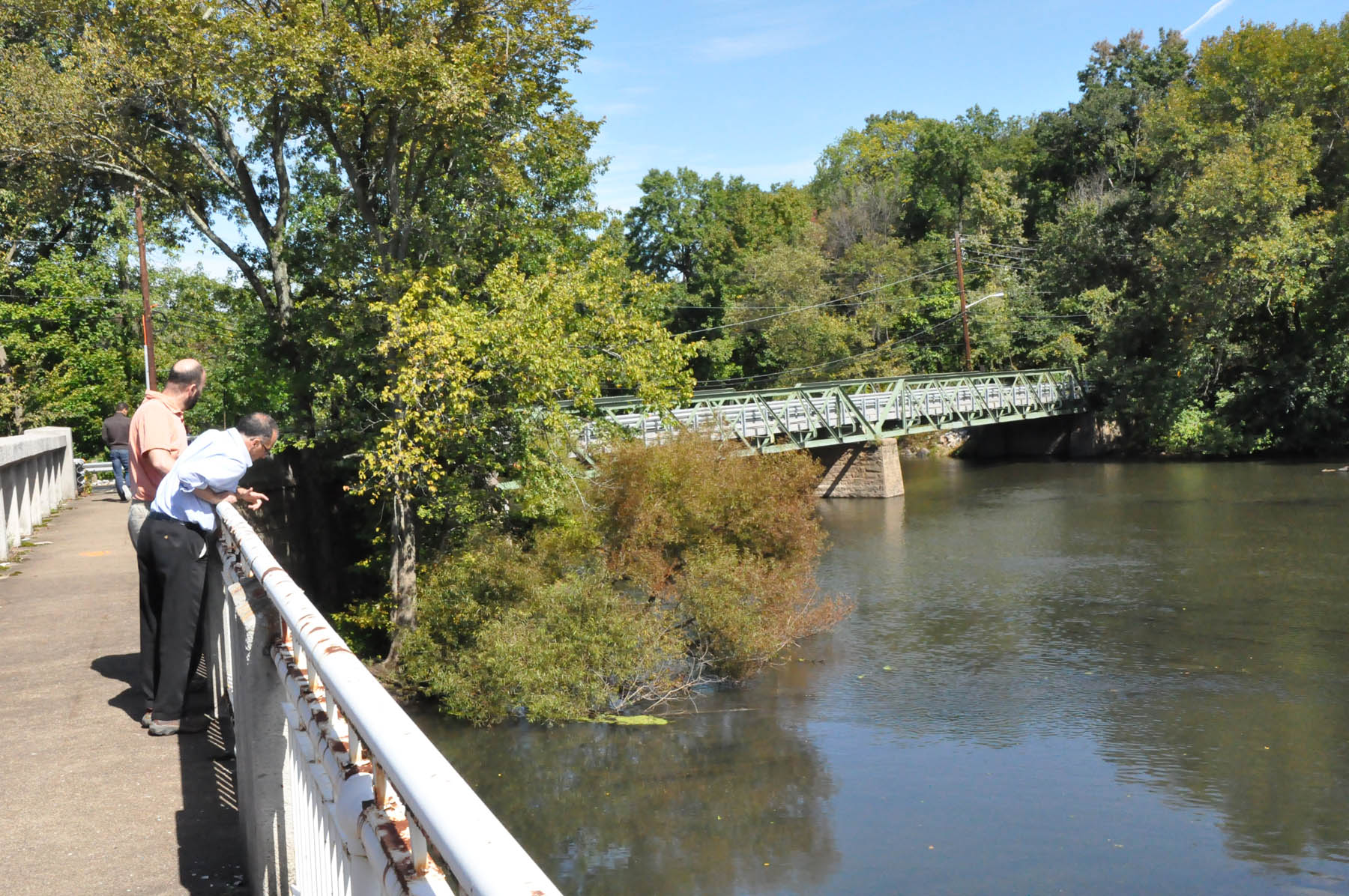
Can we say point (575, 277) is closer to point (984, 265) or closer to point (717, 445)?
point (717, 445)

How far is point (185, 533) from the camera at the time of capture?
209 inches

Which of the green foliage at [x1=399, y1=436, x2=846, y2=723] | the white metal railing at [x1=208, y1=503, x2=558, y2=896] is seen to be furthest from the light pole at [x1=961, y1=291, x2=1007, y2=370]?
the white metal railing at [x1=208, y1=503, x2=558, y2=896]

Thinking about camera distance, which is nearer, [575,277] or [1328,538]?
[575,277]

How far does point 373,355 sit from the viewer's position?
1825 cm

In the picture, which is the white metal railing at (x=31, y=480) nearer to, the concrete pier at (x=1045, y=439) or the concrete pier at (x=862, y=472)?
the concrete pier at (x=862, y=472)

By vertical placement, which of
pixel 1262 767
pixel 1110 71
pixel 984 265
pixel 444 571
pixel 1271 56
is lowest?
pixel 1262 767

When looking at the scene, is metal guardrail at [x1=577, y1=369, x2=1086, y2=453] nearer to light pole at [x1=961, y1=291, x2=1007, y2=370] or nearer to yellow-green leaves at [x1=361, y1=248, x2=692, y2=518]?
light pole at [x1=961, y1=291, x2=1007, y2=370]

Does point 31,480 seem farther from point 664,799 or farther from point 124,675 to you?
point 124,675

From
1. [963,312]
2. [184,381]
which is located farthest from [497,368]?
[963,312]

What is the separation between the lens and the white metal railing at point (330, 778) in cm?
162

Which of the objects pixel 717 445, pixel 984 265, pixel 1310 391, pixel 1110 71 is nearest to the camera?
pixel 717 445

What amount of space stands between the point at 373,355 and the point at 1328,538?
21.8 m

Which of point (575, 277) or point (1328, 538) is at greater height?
point (575, 277)

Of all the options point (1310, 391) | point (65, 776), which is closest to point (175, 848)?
point (65, 776)
